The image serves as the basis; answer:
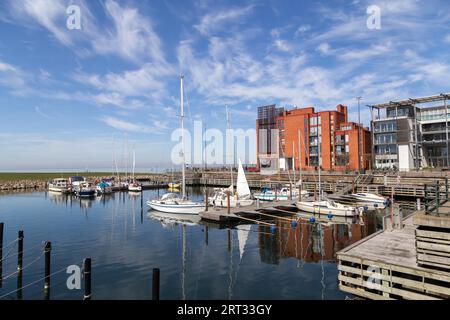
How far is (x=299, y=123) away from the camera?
3848 inches

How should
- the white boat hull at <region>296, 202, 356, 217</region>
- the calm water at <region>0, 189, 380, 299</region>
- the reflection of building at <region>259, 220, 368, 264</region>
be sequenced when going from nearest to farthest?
the calm water at <region>0, 189, 380, 299</region> → the reflection of building at <region>259, 220, 368, 264</region> → the white boat hull at <region>296, 202, 356, 217</region>

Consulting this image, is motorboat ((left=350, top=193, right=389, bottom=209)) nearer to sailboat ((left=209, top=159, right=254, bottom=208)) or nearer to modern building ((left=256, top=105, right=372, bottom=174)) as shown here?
sailboat ((left=209, top=159, right=254, bottom=208))

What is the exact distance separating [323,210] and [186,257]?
75.8 feet

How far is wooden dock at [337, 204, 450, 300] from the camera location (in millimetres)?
11930

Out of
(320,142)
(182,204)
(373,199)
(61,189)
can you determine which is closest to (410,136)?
(320,142)

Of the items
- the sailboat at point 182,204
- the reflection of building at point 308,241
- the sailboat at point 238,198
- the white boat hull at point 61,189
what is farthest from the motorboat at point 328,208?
the white boat hull at point 61,189

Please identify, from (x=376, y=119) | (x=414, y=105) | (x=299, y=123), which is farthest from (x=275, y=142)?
(x=414, y=105)

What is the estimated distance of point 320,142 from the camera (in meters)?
94.9

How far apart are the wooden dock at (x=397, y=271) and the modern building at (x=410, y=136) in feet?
230

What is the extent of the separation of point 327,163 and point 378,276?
83.1m

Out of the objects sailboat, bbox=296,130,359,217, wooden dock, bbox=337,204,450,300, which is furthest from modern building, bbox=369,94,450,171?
wooden dock, bbox=337,204,450,300

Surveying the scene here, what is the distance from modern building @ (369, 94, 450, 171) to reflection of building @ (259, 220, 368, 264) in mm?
53970

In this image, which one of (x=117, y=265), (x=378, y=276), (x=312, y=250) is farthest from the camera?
(x=312, y=250)
